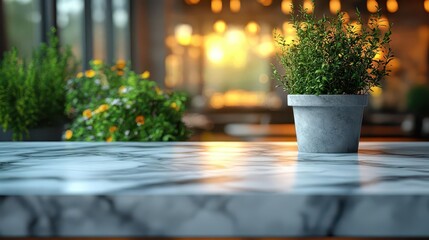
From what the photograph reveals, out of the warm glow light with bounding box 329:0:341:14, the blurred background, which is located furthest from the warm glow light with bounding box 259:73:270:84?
the warm glow light with bounding box 329:0:341:14

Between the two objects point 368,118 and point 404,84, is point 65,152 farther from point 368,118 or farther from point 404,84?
point 404,84

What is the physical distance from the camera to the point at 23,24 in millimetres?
4676

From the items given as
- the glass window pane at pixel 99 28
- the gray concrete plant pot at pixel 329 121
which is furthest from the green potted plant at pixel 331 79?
the glass window pane at pixel 99 28

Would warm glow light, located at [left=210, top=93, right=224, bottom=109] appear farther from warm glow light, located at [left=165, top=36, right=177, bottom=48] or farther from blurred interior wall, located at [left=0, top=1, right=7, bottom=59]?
blurred interior wall, located at [left=0, top=1, right=7, bottom=59]

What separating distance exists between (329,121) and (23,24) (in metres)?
3.33

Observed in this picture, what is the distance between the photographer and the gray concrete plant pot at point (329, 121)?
1.80 meters

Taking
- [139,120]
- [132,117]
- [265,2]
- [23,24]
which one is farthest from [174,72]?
[139,120]

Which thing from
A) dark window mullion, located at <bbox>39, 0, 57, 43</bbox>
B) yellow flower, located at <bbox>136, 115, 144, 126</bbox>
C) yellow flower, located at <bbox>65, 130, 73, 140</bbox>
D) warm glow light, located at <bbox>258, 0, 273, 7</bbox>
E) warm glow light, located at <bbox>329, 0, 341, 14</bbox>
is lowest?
yellow flower, located at <bbox>65, 130, 73, 140</bbox>

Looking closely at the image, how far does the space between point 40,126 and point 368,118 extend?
270 inches

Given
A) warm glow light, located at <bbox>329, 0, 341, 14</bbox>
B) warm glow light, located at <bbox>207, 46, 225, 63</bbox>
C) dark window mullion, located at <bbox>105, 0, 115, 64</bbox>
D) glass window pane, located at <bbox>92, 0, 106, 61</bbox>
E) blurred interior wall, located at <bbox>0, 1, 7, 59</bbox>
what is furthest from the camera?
warm glow light, located at <bbox>207, 46, 225, 63</bbox>

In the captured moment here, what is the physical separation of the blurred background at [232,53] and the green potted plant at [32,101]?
3.13 meters

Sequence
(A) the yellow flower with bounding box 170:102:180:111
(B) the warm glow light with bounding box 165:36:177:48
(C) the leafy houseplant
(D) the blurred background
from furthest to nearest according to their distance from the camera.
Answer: (B) the warm glow light with bounding box 165:36:177:48, (D) the blurred background, (A) the yellow flower with bounding box 170:102:180:111, (C) the leafy houseplant

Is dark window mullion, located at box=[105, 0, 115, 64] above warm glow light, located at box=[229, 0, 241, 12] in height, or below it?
below

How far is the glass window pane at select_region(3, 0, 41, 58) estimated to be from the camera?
4254 mm
